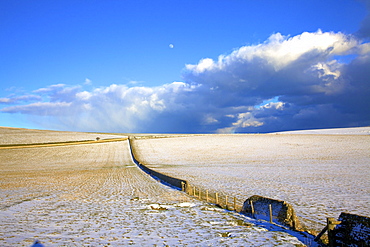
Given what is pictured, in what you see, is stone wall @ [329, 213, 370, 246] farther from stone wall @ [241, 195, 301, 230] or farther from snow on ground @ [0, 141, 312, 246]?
stone wall @ [241, 195, 301, 230]

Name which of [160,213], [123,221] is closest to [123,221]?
[123,221]

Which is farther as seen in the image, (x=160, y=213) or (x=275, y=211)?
(x=160, y=213)

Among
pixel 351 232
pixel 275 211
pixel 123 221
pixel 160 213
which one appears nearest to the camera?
pixel 351 232

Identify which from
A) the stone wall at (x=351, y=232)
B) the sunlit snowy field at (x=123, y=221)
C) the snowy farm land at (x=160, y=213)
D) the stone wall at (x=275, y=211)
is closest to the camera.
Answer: the stone wall at (x=351, y=232)

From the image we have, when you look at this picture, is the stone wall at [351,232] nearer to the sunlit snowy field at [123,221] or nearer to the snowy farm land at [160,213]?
the snowy farm land at [160,213]

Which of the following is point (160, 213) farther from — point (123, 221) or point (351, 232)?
point (351, 232)

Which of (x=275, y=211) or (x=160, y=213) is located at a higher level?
(x=275, y=211)

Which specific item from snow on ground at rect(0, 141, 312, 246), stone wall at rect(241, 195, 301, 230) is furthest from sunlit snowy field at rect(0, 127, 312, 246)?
stone wall at rect(241, 195, 301, 230)

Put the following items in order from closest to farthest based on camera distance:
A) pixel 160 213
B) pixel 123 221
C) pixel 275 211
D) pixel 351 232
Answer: pixel 351 232
pixel 275 211
pixel 123 221
pixel 160 213

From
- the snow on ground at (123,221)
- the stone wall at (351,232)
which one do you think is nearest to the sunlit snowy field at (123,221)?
the snow on ground at (123,221)

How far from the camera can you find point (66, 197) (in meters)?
18.8

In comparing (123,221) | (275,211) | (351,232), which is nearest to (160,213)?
(123,221)

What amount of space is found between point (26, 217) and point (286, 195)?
1452 cm

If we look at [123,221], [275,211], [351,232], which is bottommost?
[123,221]
